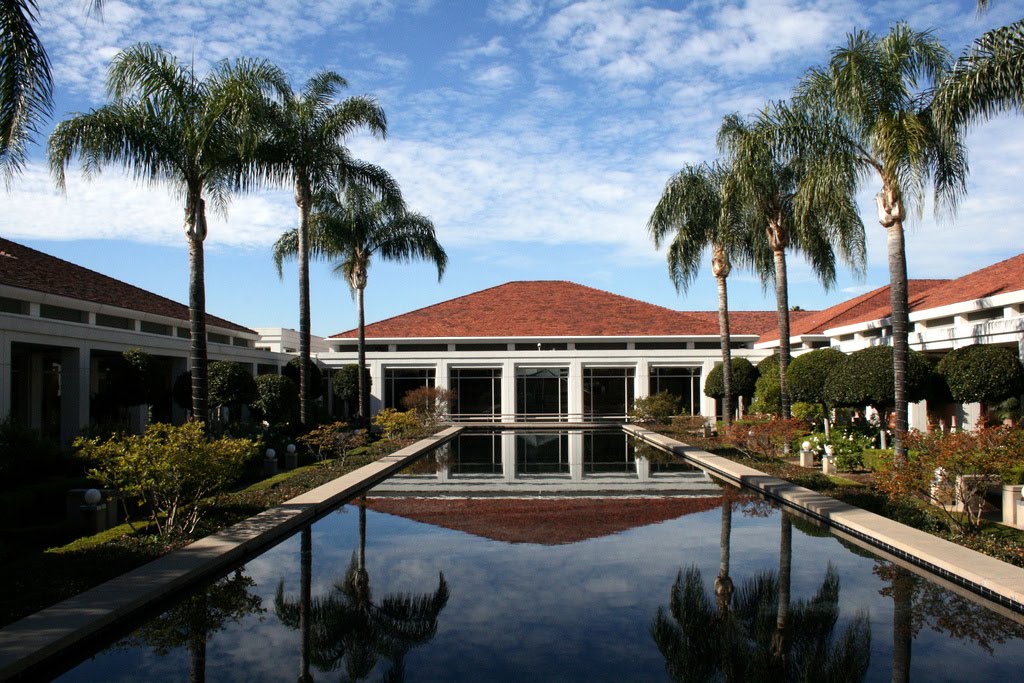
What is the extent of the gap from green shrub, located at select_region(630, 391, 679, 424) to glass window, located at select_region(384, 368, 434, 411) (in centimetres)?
1044

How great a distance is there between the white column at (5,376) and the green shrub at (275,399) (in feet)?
25.8

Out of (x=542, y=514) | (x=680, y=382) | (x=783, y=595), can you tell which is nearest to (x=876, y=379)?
(x=542, y=514)

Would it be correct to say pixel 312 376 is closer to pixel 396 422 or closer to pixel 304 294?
pixel 396 422

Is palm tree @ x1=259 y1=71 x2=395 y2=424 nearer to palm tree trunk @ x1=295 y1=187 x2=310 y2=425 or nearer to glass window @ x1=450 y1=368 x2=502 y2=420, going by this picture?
palm tree trunk @ x1=295 y1=187 x2=310 y2=425

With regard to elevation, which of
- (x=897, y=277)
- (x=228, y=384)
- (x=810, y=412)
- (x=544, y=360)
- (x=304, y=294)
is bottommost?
(x=810, y=412)

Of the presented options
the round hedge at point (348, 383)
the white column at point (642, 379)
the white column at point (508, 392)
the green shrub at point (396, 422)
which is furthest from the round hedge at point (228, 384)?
the white column at point (642, 379)

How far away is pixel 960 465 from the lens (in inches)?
429

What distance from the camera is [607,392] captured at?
3994cm

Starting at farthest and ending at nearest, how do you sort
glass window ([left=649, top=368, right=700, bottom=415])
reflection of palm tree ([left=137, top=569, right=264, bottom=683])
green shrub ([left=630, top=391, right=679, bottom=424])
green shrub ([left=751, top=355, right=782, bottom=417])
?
glass window ([left=649, top=368, right=700, bottom=415]), green shrub ([left=630, top=391, right=679, bottom=424]), green shrub ([left=751, top=355, right=782, bottom=417]), reflection of palm tree ([left=137, top=569, right=264, bottom=683])

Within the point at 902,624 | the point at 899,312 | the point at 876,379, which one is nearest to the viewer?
the point at 902,624

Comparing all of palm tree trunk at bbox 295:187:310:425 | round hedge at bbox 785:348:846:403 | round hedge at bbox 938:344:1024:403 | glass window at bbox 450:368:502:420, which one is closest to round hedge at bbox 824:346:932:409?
round hedge at bbox 938:344:1024:403

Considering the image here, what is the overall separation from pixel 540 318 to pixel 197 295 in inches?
991

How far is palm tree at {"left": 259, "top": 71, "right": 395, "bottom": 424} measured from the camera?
Answer: 2288cm

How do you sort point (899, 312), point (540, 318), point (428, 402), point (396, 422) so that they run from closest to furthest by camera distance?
point (899, 312), point (396, 422), point (428, 402), point (540, 318)
